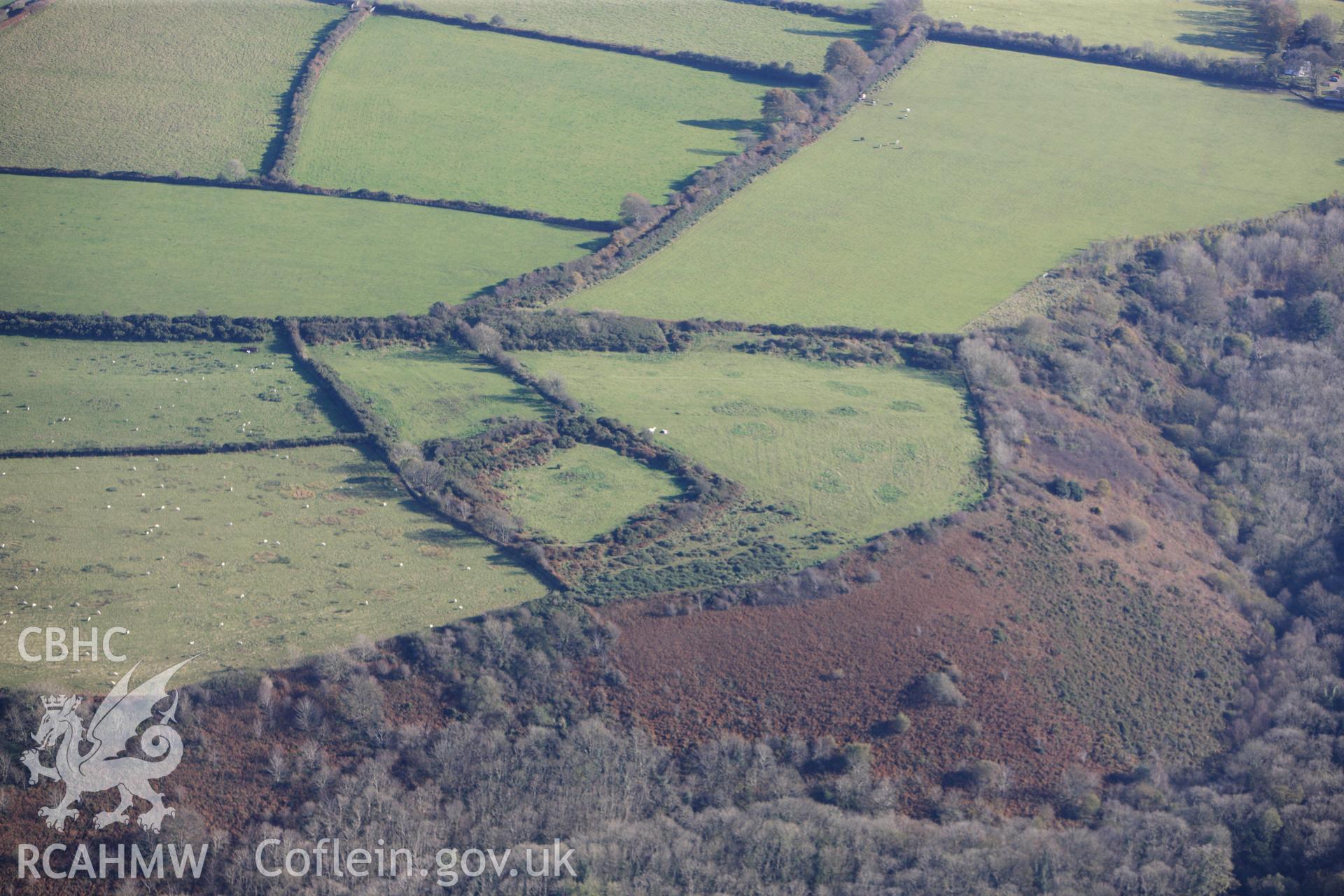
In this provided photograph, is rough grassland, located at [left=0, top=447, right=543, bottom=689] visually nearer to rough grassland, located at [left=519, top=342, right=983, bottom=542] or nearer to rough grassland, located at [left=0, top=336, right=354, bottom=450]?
rough grassland, located at [left=0, top=336, right=354, bottom=450]

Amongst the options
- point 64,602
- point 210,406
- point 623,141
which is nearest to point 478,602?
point 64,602

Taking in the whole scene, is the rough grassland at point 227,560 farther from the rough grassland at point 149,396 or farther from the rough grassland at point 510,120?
the rough grassland at point 510,120

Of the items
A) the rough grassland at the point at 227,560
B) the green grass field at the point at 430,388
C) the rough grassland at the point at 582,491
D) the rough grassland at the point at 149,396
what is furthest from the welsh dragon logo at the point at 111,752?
the green grass field at the point at 430,388

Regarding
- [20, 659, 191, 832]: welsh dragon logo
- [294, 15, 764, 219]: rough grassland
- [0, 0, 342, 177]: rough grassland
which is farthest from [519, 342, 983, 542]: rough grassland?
[0, 0, 342, 177]: rough grassland

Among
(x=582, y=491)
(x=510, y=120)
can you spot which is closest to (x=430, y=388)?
(x=582, y=491)

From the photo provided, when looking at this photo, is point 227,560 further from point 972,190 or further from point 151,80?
point 972,190

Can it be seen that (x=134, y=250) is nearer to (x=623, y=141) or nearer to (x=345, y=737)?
(x=623, y=141)
